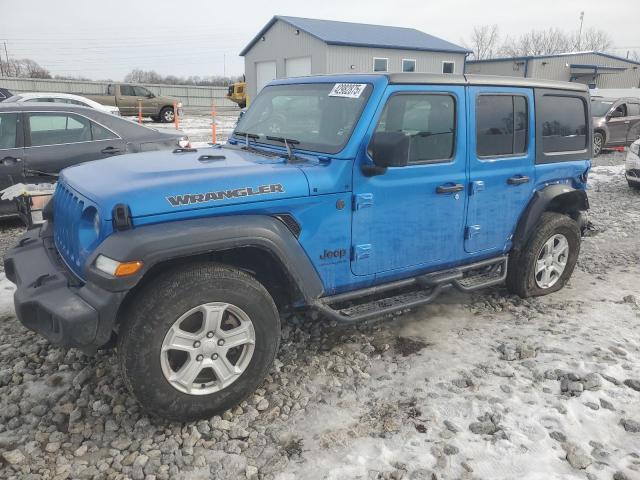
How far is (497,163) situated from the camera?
4.11 metres

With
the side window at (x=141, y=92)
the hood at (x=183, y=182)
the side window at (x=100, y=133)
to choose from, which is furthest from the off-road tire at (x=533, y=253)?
the side window at (x=141, y=92)

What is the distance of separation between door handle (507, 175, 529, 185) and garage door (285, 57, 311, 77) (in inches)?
965

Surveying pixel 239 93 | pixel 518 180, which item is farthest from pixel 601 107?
pixel 239 93

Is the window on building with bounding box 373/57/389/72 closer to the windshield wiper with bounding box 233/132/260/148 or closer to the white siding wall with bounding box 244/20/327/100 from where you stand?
the white siding wall with bounding box 244/20/327/100

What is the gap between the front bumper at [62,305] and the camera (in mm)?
2555

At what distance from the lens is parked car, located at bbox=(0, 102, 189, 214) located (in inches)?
251

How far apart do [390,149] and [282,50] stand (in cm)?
2841

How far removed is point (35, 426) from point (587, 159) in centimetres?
491

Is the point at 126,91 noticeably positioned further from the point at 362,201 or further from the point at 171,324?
the point at 171,324

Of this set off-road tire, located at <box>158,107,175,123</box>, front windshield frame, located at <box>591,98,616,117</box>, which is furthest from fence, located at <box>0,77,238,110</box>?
front windshield frame, located at <box>591,98,616,117</box>

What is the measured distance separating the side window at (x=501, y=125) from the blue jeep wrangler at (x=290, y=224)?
2 cm

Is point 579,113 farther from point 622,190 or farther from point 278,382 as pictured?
point 622,190

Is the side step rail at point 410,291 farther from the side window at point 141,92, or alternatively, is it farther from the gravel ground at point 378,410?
the side window at point 141,92

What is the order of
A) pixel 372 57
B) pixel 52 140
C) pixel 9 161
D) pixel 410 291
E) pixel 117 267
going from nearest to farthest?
pixel 117 267 < pixel 410 291 < pixel 9 161 < pixel 52 140 < pixel 372 57
